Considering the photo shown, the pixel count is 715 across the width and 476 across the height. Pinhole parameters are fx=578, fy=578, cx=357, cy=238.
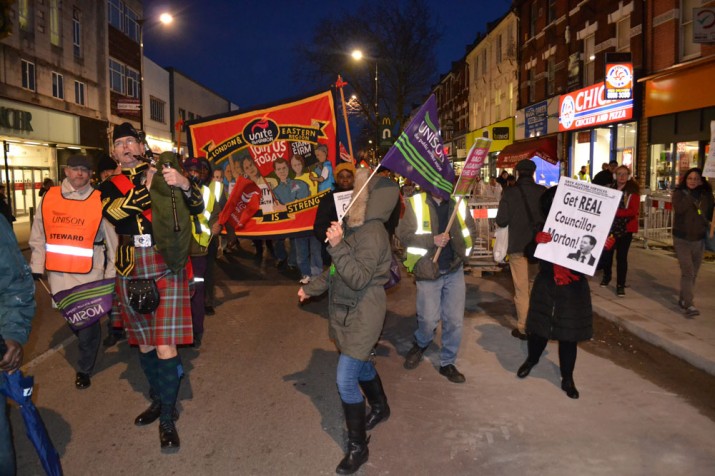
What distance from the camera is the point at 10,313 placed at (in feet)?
8.80

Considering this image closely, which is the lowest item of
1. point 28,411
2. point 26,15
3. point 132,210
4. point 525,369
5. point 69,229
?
point 525,369

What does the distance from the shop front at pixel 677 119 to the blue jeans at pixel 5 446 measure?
16.1m

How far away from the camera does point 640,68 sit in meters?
17.7

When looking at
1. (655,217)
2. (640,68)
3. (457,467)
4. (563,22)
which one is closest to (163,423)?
(457,467)

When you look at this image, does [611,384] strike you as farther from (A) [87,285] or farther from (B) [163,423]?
(A) [87,285]

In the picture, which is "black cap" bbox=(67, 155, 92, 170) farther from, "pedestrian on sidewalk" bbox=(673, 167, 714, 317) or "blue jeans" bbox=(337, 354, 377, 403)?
"pedestrian on sidewalk" bbox=(673, 167, 714, 317)

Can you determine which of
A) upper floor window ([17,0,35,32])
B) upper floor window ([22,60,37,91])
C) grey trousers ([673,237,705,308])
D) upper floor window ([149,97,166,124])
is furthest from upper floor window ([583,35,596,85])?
upper floor window ([149,97,166,124])

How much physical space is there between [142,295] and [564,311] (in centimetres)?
334

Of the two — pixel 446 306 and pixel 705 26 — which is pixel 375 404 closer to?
pixel 446 306

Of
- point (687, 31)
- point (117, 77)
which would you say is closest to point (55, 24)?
point (117, 77)

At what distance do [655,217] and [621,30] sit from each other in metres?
8.86

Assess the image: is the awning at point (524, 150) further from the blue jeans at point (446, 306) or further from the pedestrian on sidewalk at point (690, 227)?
the blue jeans at point (446, 306)

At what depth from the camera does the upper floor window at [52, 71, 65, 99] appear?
2573cm

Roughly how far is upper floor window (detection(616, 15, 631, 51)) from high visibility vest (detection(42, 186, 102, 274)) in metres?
18.6
